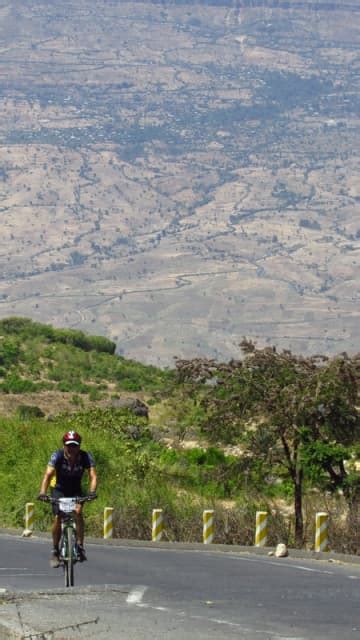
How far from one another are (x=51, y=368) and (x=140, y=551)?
43.7 metres

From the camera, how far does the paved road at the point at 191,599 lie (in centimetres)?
1231

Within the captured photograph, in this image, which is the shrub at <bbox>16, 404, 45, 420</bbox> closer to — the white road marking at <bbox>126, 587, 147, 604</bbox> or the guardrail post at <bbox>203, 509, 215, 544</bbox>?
the guardrail post at <bbox>203, 509, 215, 544</bbox>

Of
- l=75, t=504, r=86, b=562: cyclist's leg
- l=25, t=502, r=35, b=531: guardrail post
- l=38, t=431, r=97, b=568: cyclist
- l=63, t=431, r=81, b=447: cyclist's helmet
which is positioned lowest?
l=25, t=502, r=35, b=531: guardrail post

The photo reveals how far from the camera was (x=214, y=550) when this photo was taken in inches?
977

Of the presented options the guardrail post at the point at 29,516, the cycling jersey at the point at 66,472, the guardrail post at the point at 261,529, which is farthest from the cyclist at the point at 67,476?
the guardrail post at the point at 29,516

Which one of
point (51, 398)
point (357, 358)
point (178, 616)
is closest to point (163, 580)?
point (178, 616)

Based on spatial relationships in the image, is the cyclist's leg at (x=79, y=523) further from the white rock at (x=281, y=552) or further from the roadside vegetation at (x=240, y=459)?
the roadside vegetation at (x=240, y=459)

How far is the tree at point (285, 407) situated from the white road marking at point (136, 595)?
1282 cm

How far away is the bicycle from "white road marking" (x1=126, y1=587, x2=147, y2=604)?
2.40ft

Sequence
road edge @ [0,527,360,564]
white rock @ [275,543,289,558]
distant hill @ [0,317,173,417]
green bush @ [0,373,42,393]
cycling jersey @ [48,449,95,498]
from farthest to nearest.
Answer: green bush @ [0,373,42,393], distant hill @ [0,317,173,417], white rock @ [275,543,289,558], road edge @ [0,527,360,564], cycling jersey @ [48,449,95,498]

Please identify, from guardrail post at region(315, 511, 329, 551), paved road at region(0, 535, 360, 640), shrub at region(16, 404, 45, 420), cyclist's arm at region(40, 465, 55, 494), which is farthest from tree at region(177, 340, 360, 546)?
shrub at region(16, 404, 45, 420)

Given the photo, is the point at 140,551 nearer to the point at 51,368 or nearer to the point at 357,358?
the point at 357,358

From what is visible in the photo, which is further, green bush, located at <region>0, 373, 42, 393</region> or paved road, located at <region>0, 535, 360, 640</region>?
green bush, located at <region>0, 373, 42, 393</region>

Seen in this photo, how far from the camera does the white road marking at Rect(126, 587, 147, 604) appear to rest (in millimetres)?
14212
